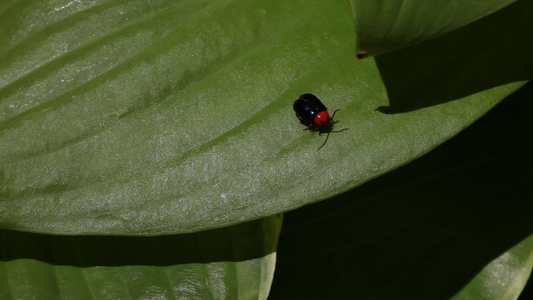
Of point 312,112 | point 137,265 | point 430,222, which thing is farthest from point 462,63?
point 137,265

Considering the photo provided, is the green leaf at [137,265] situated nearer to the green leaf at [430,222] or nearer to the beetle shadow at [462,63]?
the green leaf at [430,222]

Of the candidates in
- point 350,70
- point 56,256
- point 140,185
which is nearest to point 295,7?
point 350,70

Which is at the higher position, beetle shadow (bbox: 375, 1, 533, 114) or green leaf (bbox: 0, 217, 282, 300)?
beetle shadow (bbox: 375, 1, 533, 114)

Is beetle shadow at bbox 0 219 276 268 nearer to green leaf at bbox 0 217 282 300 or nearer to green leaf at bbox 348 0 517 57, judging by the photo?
green leaf at bbox 0 217 282 300

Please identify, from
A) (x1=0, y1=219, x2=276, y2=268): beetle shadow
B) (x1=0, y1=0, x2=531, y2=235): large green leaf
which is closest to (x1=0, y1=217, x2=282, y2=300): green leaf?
(x1=0, y1=219, x2=276, y2=268): beetle shadow

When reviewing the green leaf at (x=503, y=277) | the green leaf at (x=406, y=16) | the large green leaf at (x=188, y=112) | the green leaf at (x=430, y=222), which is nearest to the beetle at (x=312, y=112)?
the large green leaf at (x=188, y=112)

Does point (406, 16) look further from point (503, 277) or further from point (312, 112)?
point (503, 277)
